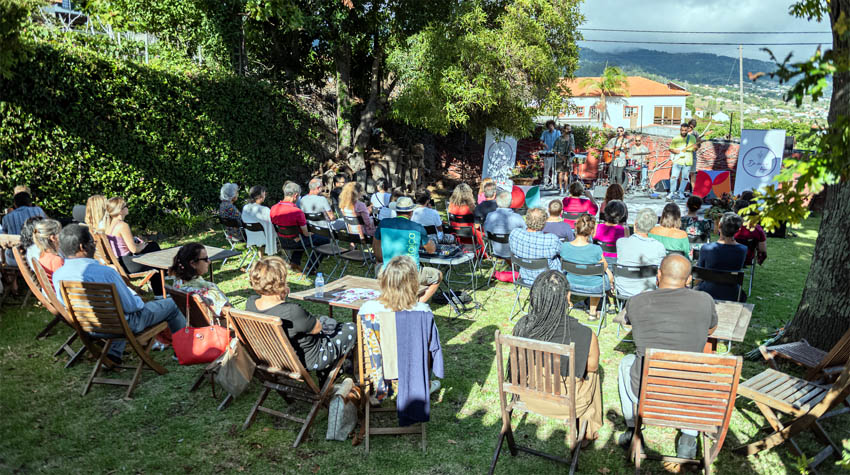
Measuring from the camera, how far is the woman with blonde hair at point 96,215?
19.8ft

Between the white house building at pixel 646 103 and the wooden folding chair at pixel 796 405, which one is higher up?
the white house building at pixel 646 103

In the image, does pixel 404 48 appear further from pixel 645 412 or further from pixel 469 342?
pixel 645 412

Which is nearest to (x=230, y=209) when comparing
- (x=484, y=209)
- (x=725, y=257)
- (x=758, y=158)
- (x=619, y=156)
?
(x=484, y=209)

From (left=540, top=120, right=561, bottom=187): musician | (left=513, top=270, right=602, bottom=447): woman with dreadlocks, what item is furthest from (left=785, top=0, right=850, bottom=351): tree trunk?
(left=540, top=120, right=561, bottom=187): musician

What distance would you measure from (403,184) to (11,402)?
12.8m

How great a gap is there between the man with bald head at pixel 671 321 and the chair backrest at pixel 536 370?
561mm

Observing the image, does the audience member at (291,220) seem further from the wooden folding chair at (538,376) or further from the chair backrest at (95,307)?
the wooden folding chair at (538,376)

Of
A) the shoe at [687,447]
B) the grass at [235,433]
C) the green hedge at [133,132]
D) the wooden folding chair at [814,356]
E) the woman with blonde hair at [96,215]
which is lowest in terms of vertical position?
the grass at [235,433]

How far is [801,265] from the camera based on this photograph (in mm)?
8867

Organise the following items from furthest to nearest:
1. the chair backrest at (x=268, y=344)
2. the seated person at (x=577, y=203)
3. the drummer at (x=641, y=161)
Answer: the drummer at (x=641, y=161), the seated person at (x=577, y=203), the chair backrest at (x=268, y=344)

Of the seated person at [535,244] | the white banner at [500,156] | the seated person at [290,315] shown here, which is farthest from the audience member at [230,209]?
the white banner at [500,156]

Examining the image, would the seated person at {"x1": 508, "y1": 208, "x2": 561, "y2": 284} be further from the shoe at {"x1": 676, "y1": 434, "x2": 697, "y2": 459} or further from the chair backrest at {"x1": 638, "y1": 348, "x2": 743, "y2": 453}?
the chair backrest at {"x1": 638, "y1": 348, "x2": 743, "y2": 453}

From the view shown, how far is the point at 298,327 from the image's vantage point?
3.73 meters

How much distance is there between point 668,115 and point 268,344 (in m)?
97.9
